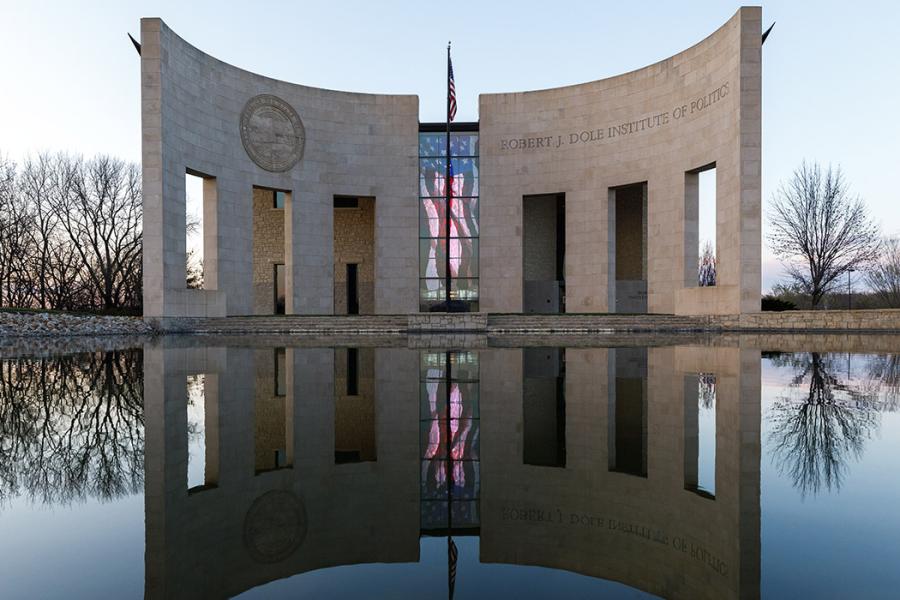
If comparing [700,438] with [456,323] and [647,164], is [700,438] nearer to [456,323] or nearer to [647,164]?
[456,323]

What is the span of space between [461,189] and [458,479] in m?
32.4

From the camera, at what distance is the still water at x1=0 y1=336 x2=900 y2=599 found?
2.61m

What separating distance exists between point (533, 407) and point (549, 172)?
28.9 m

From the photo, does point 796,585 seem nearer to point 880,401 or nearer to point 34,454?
point 34,454

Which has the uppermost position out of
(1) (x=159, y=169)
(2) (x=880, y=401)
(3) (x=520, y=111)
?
(3) (x=520, y=111)

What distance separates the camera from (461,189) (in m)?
35.8

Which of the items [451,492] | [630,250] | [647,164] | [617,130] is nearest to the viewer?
[451,492]

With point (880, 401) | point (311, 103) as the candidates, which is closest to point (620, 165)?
point (311, 103)

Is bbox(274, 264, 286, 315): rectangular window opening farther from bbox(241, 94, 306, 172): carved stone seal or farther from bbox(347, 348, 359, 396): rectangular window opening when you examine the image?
bbox(347, 348, 359, 396): rectangular window opening

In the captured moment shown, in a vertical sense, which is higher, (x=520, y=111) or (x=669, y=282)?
(x=520, y=111)

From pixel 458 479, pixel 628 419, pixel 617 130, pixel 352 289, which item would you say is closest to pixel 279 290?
pixel 352 289

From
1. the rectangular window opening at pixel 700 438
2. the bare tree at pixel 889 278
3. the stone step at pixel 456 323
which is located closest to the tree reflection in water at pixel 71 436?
the rectangular window opening at pixel 700 438

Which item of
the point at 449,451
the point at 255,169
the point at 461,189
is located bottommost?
the point at 449,451

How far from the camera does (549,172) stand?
113 feet
